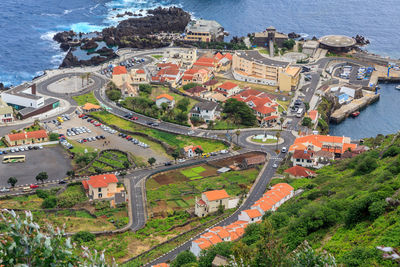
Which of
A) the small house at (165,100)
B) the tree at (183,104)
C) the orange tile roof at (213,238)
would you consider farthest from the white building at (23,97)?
the orange tile roof at (213,238)

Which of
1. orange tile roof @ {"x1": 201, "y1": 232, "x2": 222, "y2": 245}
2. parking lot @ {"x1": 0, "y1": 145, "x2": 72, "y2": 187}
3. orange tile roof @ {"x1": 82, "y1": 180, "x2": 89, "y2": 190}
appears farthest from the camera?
parking lot @ {"x1": 0, "y1": 145, "x2": 72, "y2": 187}

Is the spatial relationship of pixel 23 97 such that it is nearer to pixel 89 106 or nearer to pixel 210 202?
pixel 89 106

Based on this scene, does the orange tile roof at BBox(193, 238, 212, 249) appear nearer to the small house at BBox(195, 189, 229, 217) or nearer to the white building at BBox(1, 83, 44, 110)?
the small house at BBox(195, 189, 229, 217)


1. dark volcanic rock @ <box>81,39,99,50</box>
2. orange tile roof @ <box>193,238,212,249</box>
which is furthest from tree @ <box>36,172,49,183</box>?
dark volcanic rock @ <box>81,39,99,50</box>

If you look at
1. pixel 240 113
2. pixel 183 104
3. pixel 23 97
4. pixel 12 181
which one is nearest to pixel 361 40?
pixel 240 113

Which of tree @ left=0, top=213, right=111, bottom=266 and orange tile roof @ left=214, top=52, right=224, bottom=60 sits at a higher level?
tree @ left=0, top=213, right=111, bottom=266

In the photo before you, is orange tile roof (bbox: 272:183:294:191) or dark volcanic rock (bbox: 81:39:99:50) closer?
orange tile roof (bbox: 272:183:294:191)

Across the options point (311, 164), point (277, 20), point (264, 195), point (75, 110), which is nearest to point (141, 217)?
point (264, 195)
